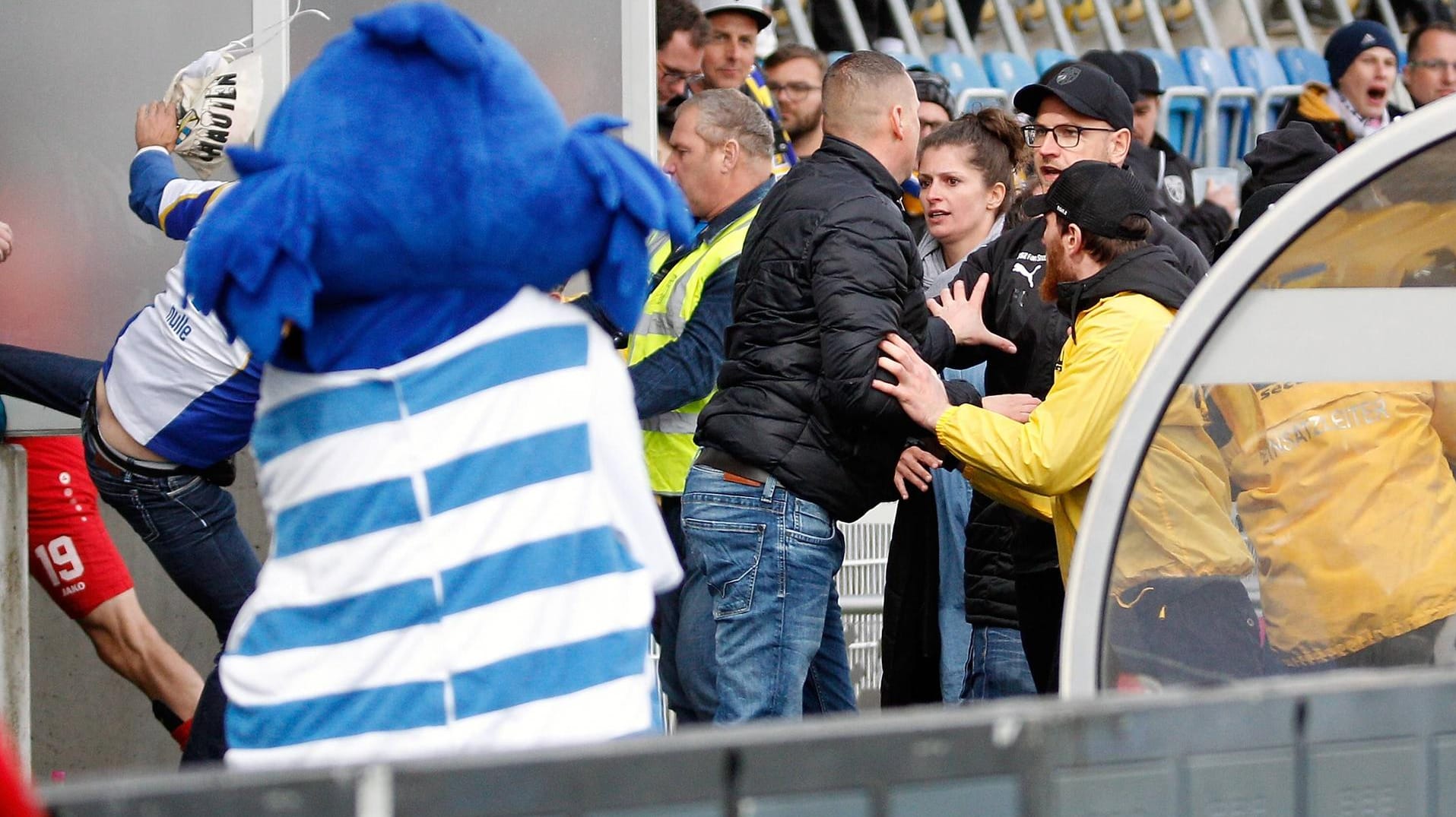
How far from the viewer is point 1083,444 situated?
3.13m

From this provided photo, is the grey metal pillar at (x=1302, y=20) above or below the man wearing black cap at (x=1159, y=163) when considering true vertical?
above

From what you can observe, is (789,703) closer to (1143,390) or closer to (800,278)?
(800,278)

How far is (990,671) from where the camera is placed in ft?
13.5

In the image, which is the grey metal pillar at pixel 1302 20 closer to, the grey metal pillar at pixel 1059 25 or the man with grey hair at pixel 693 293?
the grey metal pillar at pixel 1059 25

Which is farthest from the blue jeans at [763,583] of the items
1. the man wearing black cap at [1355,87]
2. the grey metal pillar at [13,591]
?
the man wearing black cap at [1355,87]

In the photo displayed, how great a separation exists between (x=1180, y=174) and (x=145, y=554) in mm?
4084

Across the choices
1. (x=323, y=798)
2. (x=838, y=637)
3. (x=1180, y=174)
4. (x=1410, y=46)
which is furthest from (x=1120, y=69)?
(x=323, y=798)

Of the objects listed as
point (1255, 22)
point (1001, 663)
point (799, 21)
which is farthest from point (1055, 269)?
point (1255, 22)

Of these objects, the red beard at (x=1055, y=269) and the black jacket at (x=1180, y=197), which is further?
the black jacket at (x=1180, y=197)

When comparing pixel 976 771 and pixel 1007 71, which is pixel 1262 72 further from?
pixel 976 771

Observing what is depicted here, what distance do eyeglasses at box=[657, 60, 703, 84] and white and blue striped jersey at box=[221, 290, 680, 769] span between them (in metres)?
4.11

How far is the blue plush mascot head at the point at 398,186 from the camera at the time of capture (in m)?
2.01

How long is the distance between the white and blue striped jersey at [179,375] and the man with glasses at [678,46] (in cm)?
257

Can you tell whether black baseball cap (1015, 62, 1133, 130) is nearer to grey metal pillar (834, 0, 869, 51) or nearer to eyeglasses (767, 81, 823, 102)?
eyeglasses (767, 81, 823, 102)
